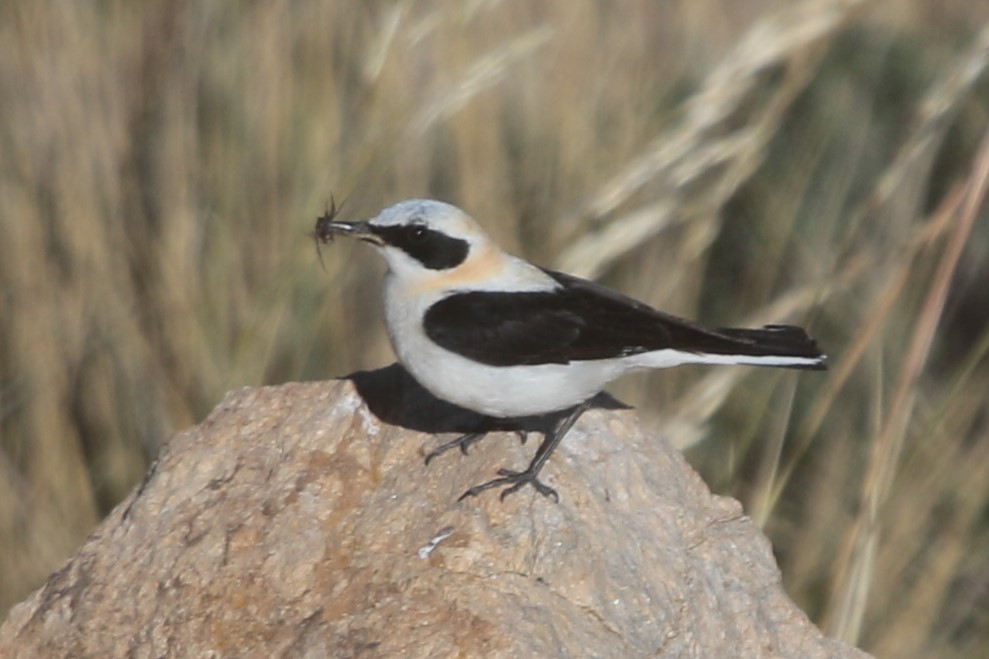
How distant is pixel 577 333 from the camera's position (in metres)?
4.20

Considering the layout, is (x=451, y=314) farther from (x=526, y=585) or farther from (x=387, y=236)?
(x=526, y=585)

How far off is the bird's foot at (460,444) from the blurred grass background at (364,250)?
70cm

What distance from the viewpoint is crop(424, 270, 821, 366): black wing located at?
4117 mm

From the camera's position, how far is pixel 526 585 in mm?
3391

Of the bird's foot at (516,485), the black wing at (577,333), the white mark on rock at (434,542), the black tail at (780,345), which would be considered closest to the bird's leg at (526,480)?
the bird's foot at (516,485)

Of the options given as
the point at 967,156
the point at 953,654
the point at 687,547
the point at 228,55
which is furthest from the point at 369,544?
the point at 967,156

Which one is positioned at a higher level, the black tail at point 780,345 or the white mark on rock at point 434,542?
the black tail at point 780,345

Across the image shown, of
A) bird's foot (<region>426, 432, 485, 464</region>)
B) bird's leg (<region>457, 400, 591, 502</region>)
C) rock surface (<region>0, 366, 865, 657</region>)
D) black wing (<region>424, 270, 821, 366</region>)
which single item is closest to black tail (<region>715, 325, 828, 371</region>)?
black wing (<region>424, 270, 821, 366</region>)

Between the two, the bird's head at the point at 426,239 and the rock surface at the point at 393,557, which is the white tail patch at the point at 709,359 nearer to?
the rock surface at the point at 393,557

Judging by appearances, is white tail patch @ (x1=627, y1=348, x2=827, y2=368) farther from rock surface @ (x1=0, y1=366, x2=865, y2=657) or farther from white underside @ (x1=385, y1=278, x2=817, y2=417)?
rock surface @ (x1=0, y1=366, x2=865, y2=657)

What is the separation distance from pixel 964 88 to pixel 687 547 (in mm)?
1458

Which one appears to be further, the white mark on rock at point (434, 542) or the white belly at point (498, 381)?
the white belly at point (498, 381)

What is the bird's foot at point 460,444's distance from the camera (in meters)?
3.93

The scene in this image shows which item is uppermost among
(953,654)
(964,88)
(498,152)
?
(964,88)
